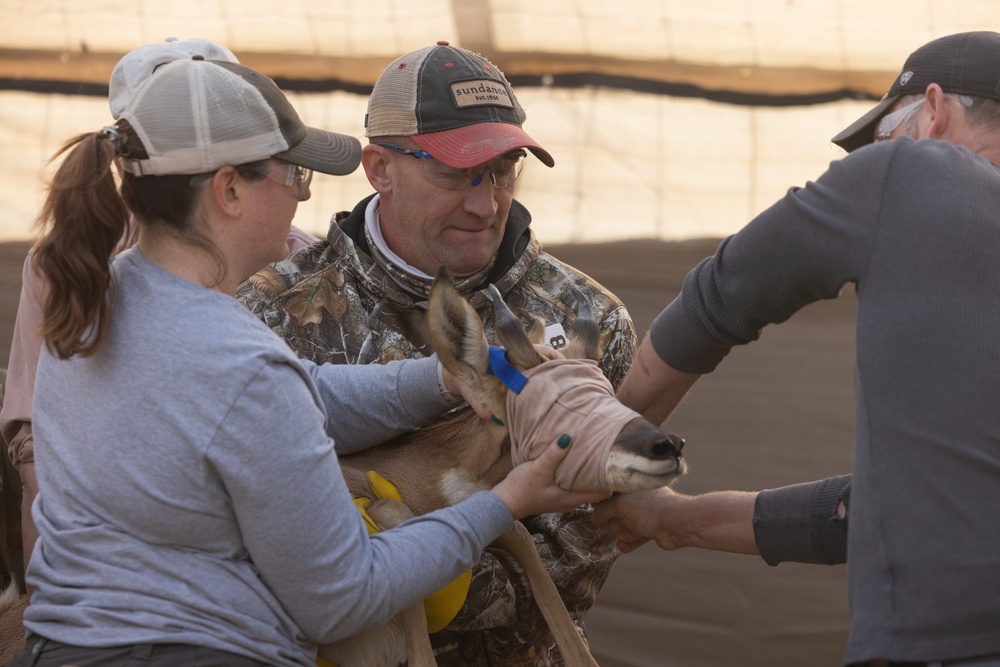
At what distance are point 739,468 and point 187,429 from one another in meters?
3.54

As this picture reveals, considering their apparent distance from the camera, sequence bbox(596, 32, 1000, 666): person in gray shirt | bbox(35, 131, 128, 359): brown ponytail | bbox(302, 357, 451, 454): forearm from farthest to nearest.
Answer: bbox(302, 357, 451, 454): forearm → bbox(35, 131, 128, 359): brown ponytail → bbox(596, 32, 1000, 666): person in gray shirt

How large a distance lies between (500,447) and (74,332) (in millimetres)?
1289

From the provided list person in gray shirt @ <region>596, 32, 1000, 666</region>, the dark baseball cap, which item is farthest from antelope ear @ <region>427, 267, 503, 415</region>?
the dark baseball cap

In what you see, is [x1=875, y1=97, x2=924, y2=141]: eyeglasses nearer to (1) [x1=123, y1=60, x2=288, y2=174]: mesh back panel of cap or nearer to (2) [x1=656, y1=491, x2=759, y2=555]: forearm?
(2) [x1=656, y1=491, x2=759, y2=555]: forearm

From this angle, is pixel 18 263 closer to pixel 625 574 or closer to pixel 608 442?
pixel 625 574

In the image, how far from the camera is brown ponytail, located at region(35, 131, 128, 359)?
2.27 meters

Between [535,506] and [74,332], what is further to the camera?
[535,506]

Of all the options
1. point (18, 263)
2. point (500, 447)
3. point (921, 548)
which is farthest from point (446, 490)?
point (18, 263)

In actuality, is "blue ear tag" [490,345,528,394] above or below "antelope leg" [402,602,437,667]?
above

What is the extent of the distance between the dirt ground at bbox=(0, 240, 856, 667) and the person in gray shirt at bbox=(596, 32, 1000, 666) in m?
2.90

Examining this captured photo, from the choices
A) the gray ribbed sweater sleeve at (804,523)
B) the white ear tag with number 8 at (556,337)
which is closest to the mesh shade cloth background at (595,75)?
the white ear tag with number 8 at (556,337)

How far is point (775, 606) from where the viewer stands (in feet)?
17.1

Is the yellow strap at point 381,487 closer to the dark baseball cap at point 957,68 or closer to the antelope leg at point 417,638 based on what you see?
the antelope leg at point 417,638

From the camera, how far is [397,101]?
148 inches
